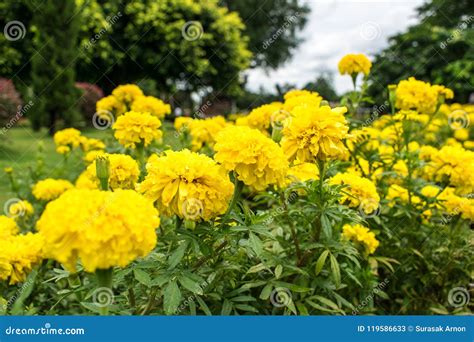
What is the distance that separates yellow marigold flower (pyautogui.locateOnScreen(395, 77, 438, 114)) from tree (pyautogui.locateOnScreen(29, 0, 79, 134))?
7.73 meters

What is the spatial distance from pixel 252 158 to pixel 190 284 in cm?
42

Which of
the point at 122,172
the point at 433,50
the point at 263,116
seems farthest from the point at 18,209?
the point at 433,50

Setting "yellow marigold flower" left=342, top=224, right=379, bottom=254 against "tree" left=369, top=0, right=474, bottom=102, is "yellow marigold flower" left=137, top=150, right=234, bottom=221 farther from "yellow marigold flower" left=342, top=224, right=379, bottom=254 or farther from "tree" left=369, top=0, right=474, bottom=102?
"tree" left=369, top=0, right=474, bottom=102

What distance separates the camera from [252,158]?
4.99 ft

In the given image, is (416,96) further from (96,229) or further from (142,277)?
(96,229)

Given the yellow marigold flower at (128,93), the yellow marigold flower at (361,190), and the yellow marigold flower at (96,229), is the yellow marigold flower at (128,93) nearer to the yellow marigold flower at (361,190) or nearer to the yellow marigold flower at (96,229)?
the yellow marigold flower at (361,190)

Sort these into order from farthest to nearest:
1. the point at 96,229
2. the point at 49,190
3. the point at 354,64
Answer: the point at 49,190 → the point at 354,64 → the point at 96,229

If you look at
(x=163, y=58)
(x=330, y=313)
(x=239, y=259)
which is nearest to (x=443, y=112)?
(x=330, y=313)

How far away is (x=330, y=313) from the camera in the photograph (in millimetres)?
2098

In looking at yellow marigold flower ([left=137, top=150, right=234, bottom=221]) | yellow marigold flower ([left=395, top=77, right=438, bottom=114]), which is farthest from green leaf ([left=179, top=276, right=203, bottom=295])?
yellow marigold flower ([left=395, top=77, right=438, bottom=114])

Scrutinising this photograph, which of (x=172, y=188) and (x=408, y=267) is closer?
(x=172, y=188)

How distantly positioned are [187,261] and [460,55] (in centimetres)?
1327

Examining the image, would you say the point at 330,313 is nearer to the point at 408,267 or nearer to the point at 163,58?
the point at 408,267

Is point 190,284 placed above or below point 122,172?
below
